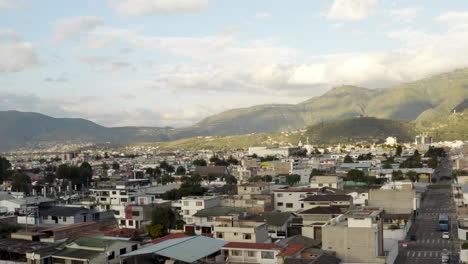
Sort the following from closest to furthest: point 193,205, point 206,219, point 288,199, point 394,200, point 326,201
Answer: point 206,219, point 326,201, point 193,205, point 394,200, point 288,199

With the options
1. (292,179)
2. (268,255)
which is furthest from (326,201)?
(292,179)

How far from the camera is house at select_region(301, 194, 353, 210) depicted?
38.3 metres

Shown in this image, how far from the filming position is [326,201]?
3869 centimetres

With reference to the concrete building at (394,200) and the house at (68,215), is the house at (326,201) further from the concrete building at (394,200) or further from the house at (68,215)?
the house at (68,215)

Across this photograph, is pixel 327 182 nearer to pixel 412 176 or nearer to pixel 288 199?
pixel 288 199

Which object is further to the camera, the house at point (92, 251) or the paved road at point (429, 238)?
the paved road at point (429, 238)

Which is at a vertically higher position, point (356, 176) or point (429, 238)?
point (356, 176)

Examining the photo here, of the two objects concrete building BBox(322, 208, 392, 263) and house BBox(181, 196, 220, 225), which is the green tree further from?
concrete building BBox(322, 208, 392, 263)

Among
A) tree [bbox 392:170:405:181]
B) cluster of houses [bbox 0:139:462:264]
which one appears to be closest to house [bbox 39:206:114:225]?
cluster of houses [bbox 0:139:462:264]

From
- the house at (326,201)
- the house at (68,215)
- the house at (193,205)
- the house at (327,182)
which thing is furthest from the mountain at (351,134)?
the house at (68,215)

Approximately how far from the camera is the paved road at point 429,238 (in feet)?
92.9

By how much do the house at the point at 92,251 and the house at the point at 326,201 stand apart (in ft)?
59.4

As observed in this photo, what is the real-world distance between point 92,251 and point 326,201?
803 inches

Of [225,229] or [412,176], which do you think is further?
[412,176]
